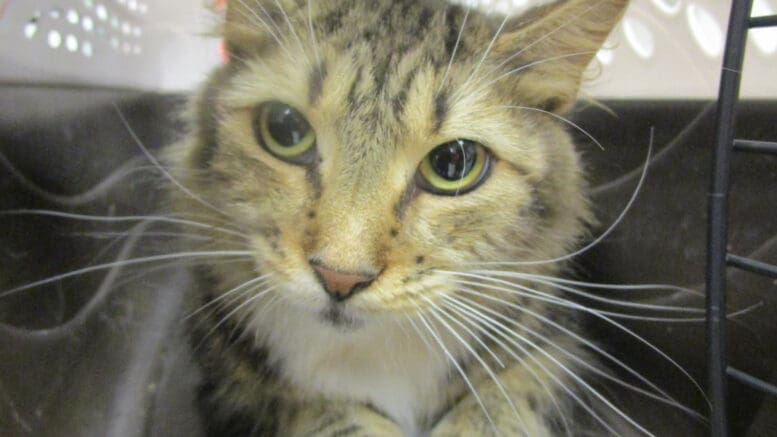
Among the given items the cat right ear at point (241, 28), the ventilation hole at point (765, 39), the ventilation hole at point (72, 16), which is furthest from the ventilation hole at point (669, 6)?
the ventilation hole at point (72, 16)

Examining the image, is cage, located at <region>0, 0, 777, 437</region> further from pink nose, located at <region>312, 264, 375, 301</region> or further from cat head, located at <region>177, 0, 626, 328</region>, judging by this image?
pink nose, located at <region>312, 264, 375, 301</region>

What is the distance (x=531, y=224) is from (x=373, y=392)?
0.31 m

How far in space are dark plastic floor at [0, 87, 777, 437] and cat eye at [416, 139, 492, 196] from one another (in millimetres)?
395

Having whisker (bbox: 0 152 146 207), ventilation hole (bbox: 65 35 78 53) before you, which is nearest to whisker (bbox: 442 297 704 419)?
whisker (bbox: 0 152 146 207)

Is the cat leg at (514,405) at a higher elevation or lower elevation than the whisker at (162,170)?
lower

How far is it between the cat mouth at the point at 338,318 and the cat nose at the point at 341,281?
0.8 inches

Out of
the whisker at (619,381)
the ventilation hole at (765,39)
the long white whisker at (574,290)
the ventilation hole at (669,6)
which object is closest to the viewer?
the long white whisker at (574,290)

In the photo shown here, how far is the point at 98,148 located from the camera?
979 millimetres

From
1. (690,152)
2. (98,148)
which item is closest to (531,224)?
(690,152)

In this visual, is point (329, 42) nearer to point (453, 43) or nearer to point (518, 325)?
point (453, 43)

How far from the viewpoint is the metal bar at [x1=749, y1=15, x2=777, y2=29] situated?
722 millimetres

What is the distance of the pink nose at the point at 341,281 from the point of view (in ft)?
2.27

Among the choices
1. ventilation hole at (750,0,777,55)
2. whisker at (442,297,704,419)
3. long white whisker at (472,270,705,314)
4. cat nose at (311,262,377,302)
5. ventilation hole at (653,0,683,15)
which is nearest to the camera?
cat nose at (311,262,377,302)

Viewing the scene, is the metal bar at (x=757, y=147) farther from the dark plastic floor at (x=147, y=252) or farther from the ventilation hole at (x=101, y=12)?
the ventilation hole at (x=101, y=12)
